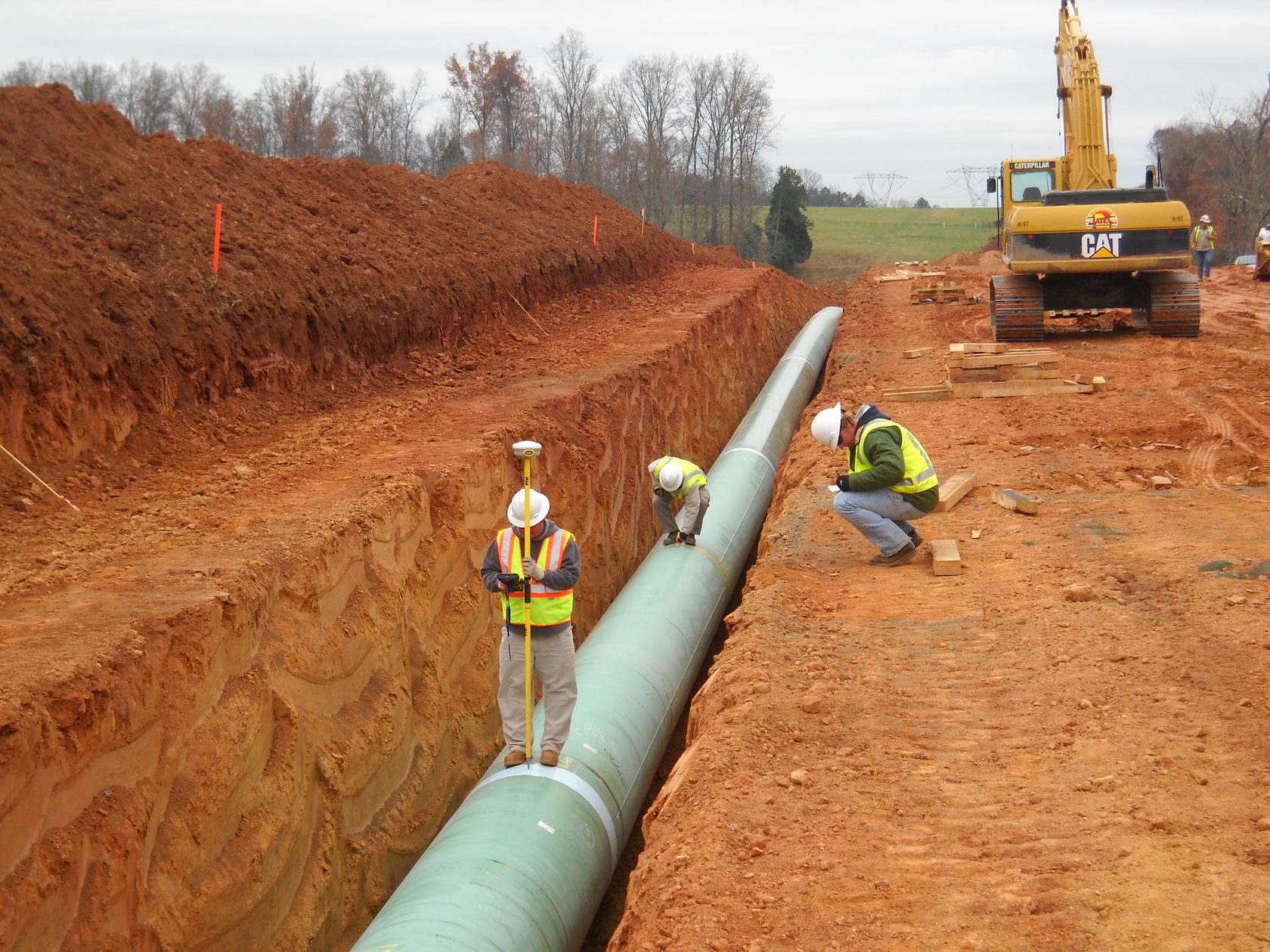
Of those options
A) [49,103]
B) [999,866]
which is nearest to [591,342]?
[49,103]

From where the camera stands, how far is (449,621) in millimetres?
8227

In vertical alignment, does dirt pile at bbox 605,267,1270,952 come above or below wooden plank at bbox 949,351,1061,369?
below

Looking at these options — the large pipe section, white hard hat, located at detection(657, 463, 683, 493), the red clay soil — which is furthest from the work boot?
white hard hat, located at detection(657, 463, 683, 493)

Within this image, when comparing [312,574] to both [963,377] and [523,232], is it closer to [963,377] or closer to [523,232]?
[963,377]

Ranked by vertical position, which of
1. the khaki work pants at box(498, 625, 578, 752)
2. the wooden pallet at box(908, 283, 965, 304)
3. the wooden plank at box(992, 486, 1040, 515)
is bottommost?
the khaki work pants at box(498, 625, 578, 752)

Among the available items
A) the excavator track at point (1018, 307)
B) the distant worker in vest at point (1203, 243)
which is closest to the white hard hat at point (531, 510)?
the excavator track at point (1018, 307)

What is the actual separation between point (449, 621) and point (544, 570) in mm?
2670

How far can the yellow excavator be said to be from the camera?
14.9 metres

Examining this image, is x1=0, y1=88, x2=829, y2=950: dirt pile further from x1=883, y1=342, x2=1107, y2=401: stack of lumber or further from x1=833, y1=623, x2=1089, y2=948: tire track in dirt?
x1=883, y1=342, x2=1107, y2=401: stack of lumber

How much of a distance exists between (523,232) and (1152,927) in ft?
49.9

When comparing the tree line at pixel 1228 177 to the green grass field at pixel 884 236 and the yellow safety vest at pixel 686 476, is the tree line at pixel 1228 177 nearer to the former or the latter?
the green grass field at pixel 884 236

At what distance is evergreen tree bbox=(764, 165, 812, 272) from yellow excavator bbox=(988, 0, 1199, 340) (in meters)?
28.8

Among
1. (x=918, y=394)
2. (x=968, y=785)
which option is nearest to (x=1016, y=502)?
(x=968, y=785)

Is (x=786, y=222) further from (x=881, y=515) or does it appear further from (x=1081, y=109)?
(x=881, y=515)
